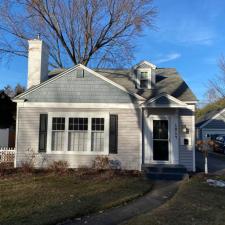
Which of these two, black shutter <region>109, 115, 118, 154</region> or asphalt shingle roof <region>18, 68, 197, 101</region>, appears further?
asphalt shingle roof <region>18, 68, 197, 101</region>

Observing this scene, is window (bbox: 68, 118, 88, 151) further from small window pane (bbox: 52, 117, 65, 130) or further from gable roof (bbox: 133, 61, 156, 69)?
gable roof (bbox: 133, 61, 156, 69)

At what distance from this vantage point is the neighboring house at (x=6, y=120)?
2050 centimetres

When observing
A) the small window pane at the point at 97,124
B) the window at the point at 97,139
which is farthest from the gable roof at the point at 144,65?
the window at the point at 97,139

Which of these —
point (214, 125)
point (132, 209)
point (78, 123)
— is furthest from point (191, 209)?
point (214, 125)

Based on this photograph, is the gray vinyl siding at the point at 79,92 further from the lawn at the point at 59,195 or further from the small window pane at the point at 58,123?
the lawn at the point at 59,195

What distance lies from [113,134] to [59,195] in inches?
205

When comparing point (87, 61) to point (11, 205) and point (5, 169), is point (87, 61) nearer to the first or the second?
point (5, 169)

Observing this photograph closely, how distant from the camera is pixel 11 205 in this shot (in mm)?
7184

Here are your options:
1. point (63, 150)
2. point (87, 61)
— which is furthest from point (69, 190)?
point (87, 61)

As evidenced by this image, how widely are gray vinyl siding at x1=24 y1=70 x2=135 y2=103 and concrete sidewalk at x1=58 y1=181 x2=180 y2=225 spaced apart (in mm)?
4726

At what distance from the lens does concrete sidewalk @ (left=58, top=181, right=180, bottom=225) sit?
6.26 meters

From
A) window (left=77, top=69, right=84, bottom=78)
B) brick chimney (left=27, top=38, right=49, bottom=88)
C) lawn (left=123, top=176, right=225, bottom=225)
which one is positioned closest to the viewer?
lawn (left=123, top=176, right=225, bottom=225)

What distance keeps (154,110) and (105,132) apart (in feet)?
8.02

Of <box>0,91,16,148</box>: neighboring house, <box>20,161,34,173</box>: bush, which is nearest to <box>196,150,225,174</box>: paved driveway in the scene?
<box>20,161,34,173</box>: bush
